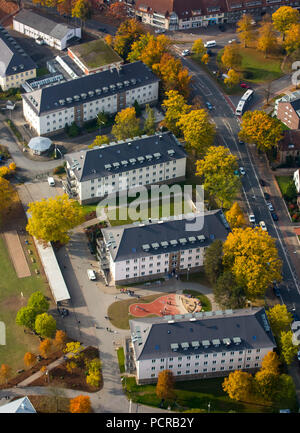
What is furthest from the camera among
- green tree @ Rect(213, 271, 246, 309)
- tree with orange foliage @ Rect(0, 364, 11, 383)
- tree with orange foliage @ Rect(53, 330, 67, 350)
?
green tree @ Rect(213, 271, 246, 309)

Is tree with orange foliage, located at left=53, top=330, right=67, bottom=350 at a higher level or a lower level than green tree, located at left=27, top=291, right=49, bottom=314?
lower

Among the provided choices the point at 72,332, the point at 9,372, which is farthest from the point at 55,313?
the point at 9,372

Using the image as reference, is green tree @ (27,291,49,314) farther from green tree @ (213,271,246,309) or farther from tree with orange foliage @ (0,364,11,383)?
green tree @ (213,271,246,309)

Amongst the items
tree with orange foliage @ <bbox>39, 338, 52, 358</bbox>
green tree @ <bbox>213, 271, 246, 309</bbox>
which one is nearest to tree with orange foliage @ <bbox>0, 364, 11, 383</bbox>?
tree with orange foliage @ <bbox>39, 338, 52, 358</bbox>

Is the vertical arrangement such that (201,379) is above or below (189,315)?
below

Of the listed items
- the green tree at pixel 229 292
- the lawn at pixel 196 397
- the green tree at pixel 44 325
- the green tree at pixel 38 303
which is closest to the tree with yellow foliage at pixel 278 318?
the green tree at pixel 229 292

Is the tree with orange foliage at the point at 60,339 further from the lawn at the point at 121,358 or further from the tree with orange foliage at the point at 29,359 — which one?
the lawn at the point at 121,358
